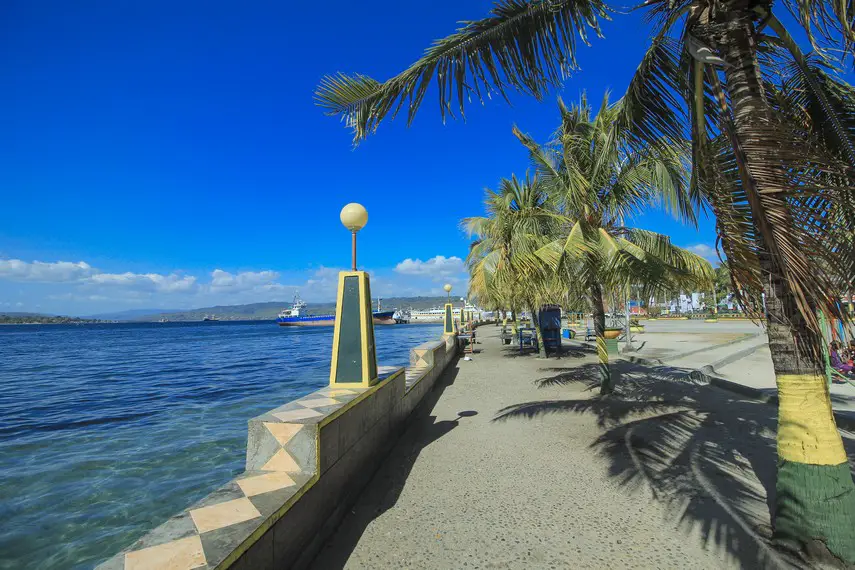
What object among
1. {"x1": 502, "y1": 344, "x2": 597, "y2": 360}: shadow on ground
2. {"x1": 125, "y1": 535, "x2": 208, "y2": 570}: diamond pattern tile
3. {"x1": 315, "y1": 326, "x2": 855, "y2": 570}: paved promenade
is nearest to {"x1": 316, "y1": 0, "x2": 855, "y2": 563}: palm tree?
{"x1": 315, "y1": 326, "x2": 855, "y2": 570}: paved promenade

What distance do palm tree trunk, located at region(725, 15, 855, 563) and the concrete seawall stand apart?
10.6ft

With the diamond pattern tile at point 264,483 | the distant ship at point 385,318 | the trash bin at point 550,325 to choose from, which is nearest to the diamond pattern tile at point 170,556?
the diamond pattern tile at point 264,483

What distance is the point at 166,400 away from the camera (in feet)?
39.5

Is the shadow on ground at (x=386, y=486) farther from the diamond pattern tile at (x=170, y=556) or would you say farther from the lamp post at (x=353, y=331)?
the diamond pattern tile at (x=170, y=556)

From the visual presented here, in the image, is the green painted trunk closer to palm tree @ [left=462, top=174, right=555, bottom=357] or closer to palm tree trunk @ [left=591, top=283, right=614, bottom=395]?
palm tree @ [left=462, top=174, right=555, bottom=357]

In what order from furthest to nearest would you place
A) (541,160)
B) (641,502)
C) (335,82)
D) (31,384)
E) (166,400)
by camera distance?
(31,384) < (166,400) < (541,160) < (641,502) < (335,82)

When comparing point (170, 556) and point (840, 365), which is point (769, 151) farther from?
point (840, 365)

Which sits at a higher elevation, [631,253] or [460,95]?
[460,95]

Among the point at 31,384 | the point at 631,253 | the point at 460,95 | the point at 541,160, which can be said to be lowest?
the point at 31,384

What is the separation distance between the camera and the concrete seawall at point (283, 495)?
6.25 ft

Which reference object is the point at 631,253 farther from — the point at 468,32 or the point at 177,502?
the point at 177,502

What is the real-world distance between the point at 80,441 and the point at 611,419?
394 inches

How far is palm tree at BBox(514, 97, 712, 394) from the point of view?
6.20 m

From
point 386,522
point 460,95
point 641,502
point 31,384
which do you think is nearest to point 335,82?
point 460,95
